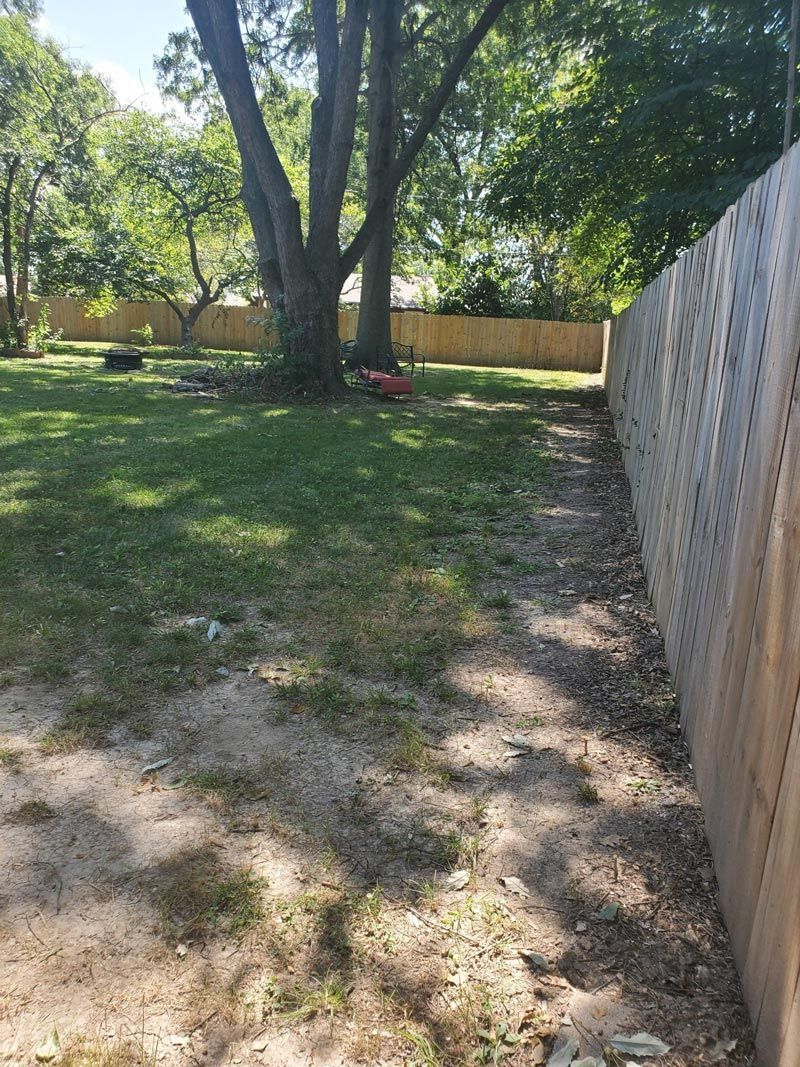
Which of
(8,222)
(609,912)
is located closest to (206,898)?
(609,912)

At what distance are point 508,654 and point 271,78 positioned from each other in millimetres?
17910

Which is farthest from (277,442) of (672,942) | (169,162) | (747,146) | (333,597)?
(169,162)

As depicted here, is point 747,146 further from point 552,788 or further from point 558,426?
point 552,788

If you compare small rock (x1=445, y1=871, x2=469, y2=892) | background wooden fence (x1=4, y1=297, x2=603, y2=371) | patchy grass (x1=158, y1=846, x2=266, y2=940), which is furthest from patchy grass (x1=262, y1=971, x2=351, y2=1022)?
background wooden fence (x1=4, y1=297, x2=603, y2=371)

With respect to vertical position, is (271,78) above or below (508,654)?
above

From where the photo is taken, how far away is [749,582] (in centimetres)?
195

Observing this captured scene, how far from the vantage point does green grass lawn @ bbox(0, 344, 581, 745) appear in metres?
3.44

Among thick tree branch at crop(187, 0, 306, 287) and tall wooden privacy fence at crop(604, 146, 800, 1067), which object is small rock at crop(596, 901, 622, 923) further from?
thick tree branch at crop(187, 0, 306, 287)

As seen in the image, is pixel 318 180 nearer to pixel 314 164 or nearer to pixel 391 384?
pixel 314 164

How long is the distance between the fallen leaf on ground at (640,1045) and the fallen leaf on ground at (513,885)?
467 millimetres

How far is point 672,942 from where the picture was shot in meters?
1.90

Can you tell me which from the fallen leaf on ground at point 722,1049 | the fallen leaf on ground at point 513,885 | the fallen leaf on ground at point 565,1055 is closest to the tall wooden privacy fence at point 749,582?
the fallen leaf on ground at point 722,1049

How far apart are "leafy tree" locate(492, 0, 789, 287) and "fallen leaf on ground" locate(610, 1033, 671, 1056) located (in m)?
11.7

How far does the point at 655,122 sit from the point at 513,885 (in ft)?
46.2
